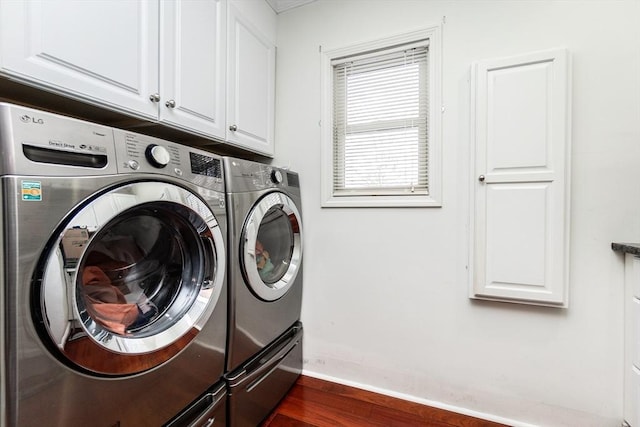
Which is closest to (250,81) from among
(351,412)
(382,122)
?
(382,122)

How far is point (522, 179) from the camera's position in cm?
130

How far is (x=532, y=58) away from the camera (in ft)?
4.23

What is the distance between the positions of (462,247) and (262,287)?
1.06 meters

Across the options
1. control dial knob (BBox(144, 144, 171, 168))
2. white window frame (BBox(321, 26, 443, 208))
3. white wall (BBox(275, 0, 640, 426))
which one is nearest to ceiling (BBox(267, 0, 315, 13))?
white wall (BBox(275, 0, 640, 426))

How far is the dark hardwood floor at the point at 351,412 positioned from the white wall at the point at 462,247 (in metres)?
0.08

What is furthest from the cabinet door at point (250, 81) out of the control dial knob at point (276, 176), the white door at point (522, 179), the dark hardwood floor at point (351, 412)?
the dark hardwood floor at point (351, 412)

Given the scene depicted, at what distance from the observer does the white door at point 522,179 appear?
1261 mm

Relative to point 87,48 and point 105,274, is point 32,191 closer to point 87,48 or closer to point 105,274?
point 105,274

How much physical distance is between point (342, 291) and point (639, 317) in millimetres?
1298

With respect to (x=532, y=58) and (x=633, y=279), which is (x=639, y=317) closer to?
(x=633, y=279)

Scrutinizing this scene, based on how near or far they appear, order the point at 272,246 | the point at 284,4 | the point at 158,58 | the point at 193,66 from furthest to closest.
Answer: the point at 284,4 < the point at 272,246 < the point at 193,66 < the point at 158,58

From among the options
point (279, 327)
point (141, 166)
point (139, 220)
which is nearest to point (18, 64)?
point (141, 166)

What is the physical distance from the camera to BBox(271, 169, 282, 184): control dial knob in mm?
1451

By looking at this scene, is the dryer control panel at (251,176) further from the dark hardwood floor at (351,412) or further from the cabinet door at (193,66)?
the dark hardwood floor at (351,412)
